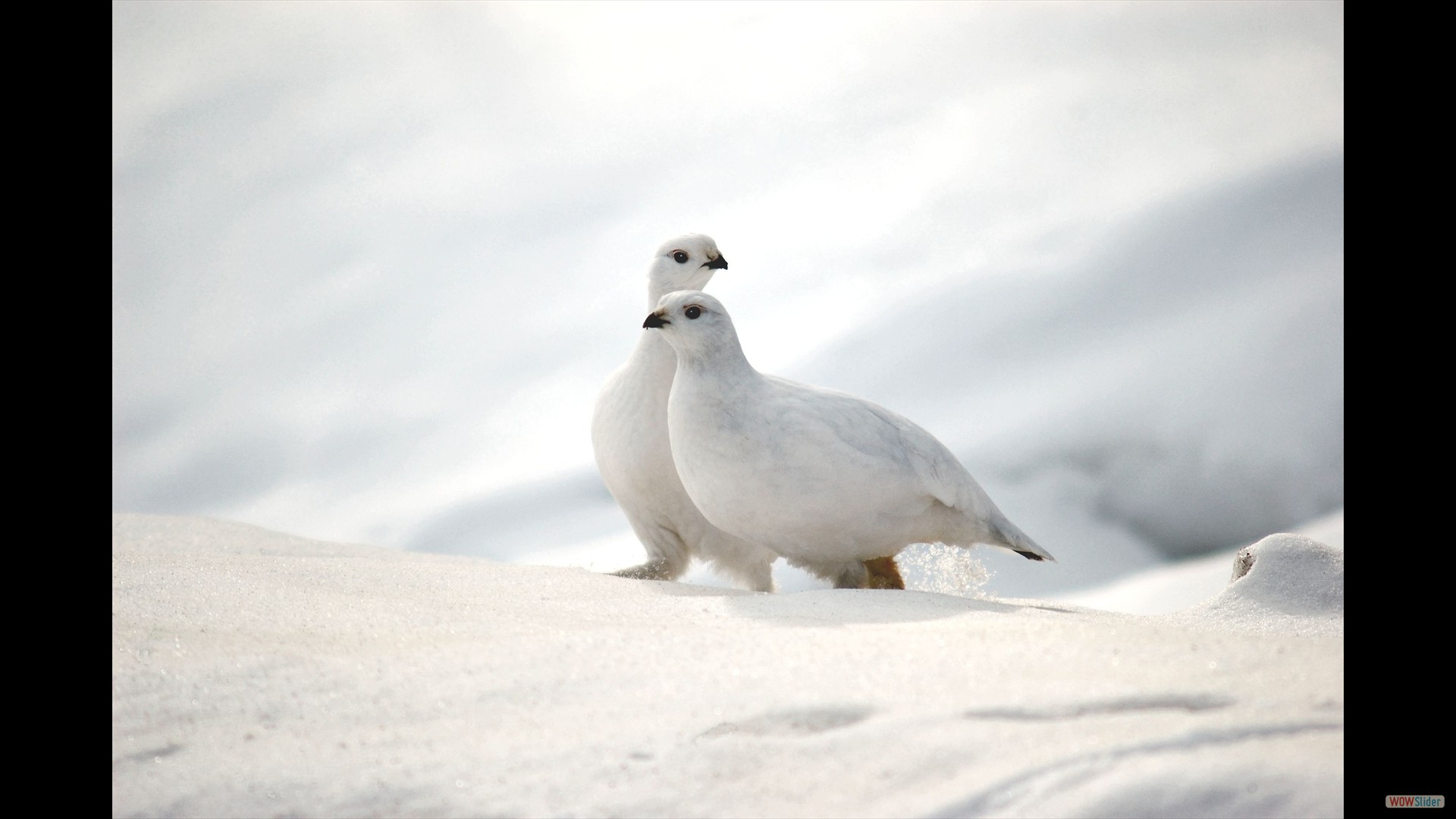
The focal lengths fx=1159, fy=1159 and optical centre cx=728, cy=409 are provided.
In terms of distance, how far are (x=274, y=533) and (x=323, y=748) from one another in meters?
3.43

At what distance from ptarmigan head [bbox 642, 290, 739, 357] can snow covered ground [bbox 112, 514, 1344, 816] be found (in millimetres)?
1096

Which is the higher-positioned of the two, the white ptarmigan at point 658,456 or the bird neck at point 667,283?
the bird neck at point 667,283

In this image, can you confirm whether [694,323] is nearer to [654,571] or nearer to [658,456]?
[658,456]

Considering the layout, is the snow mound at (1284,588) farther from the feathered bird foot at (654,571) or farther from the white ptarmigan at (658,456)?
the feathered bird foot at (654,571)

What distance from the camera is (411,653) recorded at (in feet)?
6.44

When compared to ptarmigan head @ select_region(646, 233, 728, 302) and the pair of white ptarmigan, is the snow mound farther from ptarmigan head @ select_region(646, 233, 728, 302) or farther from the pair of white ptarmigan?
ptarmigan head @ select_region(646, 233, 728, 302)

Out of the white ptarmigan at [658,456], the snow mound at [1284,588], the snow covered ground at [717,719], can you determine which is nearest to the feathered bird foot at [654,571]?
the white ptarmigan at [658,456]

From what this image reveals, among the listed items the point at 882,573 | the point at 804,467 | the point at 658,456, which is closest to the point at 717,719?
the point at 804,467

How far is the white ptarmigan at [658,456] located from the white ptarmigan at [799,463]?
0.41 m

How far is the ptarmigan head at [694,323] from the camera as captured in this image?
3219 millimetres

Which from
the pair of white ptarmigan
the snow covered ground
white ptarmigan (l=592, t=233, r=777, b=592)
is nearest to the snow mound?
the pair of white ptarmigan

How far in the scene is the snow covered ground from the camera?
1.47 metres

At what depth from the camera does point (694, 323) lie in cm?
323

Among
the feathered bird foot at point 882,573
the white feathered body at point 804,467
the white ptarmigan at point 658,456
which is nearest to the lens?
the white feathered body at point 804,467
